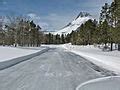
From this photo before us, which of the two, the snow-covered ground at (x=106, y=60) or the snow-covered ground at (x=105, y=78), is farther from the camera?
the snow-covered ground at (x=106, y=60)

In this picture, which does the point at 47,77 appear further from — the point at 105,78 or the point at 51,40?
the point at 51,40

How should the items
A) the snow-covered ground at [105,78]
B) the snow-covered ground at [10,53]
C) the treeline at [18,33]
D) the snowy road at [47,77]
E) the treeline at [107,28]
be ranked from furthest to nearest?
the treeline at [18,33] < the treeline at [107,28] < the snow-covered ground at [10,53] < the snowy road at [47,77] < the snow-covered ground at [105,78]

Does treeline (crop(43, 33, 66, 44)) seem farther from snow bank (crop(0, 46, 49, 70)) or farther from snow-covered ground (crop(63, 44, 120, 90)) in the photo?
snow-covered ground (crop(63, 44, 120, 90))

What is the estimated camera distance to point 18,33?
90.8 meters

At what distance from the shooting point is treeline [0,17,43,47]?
90.9 meters

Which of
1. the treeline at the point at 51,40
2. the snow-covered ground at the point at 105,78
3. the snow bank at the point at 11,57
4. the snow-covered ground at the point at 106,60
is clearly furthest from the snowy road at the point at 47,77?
the treeline at the point at 51,40

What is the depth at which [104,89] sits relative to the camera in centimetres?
951

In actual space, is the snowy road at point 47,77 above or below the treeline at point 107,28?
below

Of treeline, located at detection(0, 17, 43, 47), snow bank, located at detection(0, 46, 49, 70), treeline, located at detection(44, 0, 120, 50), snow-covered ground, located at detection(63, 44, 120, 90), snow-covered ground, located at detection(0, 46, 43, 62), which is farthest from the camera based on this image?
treeline, located at detection(0, 17, 43, 47)

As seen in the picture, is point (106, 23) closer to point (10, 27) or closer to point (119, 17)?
point (119, 17)

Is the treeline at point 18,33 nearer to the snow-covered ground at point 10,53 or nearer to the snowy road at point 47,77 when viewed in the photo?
the snow-covered ground at point 10,53

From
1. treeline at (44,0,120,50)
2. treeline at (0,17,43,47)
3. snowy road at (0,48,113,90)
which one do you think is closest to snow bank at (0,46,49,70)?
snowy road at (0,48,113,90)

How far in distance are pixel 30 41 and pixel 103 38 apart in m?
52.0

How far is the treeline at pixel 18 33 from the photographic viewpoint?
90.9 meters
